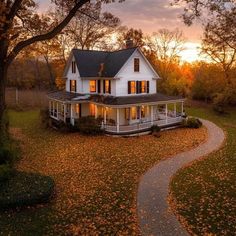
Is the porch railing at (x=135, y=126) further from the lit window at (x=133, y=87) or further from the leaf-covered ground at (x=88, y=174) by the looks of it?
the lit window at (x=133, y=87)

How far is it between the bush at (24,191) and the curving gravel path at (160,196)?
444 centimetres

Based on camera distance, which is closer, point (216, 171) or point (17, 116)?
point (216, 171)

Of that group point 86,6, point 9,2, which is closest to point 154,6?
point 86,6

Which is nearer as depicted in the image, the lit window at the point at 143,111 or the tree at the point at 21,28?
the tree at the point at 21,28

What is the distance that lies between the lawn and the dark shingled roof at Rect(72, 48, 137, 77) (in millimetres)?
14651

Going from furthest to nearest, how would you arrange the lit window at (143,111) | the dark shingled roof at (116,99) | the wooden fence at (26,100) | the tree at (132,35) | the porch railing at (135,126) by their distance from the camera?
the tree at (132,35), the wooden fence at (26,100), the lit window at (143,111), the dark shingled roof at (116,99), the porch railing at (135,126)

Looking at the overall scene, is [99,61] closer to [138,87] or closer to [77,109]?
[138,87]

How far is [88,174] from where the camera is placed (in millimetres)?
17828

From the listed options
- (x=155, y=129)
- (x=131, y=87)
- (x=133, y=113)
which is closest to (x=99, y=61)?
(x=131, y=87)

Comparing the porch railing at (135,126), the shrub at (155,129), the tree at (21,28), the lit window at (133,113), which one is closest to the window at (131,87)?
the lit window at (133,113)

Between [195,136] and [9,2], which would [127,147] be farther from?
[9,2]

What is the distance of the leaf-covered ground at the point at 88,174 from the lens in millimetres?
11570

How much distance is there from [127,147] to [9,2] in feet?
46.8

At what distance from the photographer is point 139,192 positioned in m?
14.9
